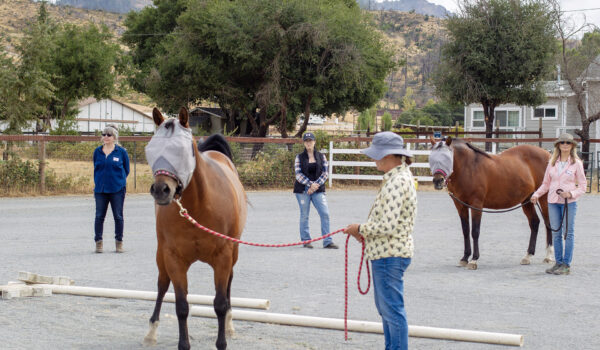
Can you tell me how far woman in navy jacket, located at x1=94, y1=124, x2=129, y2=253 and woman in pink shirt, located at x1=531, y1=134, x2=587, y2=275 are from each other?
6717 mm

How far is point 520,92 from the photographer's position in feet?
108

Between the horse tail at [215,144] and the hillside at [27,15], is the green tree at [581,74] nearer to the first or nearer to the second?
the horse tail at [215,144]

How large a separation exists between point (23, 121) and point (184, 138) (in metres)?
27.5

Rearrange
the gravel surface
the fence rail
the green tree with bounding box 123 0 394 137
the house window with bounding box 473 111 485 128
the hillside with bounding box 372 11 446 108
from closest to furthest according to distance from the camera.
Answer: the gravel surface < the fence rail < the green tree with bounding box 123 0 394 137 < the house window with bounding box 473 111 485 128 < the hillside with bounding box 372 11 446 108

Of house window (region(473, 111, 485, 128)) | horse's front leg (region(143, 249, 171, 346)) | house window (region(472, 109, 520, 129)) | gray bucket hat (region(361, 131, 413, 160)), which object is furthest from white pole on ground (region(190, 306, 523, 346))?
house window (region(473, 111, 485, 128))

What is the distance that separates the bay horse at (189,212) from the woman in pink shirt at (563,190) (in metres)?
5.43

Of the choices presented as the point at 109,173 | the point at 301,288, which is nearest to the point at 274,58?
the point at 109,173

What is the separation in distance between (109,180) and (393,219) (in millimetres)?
7174

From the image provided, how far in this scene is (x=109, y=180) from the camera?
10.8m

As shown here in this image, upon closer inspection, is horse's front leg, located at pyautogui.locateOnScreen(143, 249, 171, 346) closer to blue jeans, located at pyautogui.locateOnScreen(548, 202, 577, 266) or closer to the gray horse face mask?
the gray horse face mask

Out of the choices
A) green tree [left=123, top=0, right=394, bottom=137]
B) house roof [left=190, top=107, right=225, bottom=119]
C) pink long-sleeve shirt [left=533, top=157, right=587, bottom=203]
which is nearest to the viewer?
pink long-sleeve shirt [left=533, top=157, right=587, bottom=203]

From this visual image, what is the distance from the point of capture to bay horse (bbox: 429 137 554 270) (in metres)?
10.0

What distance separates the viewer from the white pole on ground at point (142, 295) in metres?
6.75

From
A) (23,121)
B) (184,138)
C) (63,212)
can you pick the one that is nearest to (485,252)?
(184,138)
